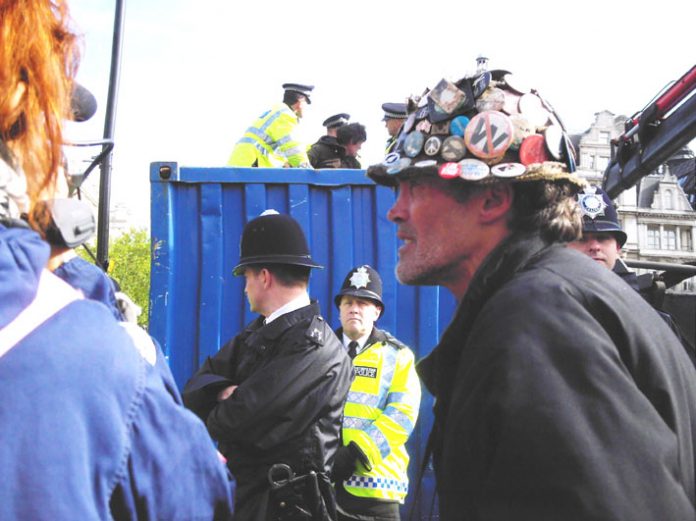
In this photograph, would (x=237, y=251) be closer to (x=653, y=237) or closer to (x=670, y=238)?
(x=653, y=237)

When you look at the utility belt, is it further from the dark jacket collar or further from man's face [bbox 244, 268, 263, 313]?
the dark jacket collar

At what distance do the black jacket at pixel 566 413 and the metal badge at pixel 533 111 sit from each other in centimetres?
63

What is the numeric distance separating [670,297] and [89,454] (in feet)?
13.4

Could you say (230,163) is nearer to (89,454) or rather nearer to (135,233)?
(89,454)

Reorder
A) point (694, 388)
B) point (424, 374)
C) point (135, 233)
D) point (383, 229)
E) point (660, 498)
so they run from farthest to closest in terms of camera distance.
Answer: point (135, 233) → point (383, 229) → point (424, 374) → point (694, 388) → point (660, 498)

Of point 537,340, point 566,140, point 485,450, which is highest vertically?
point 566,140

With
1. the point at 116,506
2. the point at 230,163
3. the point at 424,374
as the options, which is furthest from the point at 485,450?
the point at 230,163

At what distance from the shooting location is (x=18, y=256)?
125 centimetres

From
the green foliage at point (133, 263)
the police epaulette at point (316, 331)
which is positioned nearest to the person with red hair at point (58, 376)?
the police epaulette at point (316, 331)

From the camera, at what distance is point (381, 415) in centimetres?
432

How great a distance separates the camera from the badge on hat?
4.18 metres

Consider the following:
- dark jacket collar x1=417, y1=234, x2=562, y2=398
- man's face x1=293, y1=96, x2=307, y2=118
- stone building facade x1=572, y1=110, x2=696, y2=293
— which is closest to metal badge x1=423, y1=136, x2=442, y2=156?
dark jacket collar x1=417, y1=234, x2=562, y2=398

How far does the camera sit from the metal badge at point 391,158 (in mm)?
2128

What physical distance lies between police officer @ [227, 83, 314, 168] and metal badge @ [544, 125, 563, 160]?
15.7 feet
